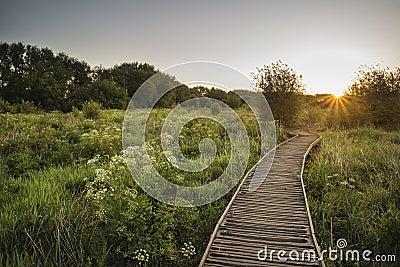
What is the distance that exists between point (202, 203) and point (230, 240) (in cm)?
155

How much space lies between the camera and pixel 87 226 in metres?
3.87

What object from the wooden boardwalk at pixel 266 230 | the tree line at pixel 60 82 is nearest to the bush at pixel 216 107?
the tree line at pixel 60 82

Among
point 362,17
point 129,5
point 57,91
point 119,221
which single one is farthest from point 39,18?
point 57,91

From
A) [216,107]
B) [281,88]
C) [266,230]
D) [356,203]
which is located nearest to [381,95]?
[281,88]

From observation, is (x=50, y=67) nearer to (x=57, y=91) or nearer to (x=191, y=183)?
(x=57, y=91)

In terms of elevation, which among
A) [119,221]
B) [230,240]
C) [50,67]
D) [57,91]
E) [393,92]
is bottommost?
[230,240]

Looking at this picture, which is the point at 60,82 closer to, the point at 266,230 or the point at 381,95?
the point at 381,95

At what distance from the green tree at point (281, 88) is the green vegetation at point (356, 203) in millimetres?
9111

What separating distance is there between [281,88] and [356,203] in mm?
12284

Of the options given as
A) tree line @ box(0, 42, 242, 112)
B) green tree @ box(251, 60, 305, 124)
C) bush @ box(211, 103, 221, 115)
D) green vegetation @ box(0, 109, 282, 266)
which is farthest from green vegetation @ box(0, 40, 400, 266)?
tree line @ box(0, 42, 242, 112)

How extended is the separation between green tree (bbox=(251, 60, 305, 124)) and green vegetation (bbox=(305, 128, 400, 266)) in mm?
9111

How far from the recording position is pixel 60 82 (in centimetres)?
3012

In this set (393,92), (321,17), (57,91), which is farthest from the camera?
(57,91)

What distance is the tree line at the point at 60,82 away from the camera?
80.0 feet
